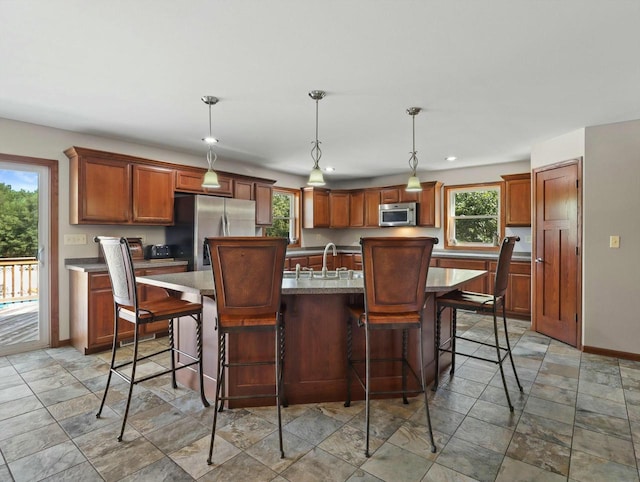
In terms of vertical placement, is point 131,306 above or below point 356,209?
below

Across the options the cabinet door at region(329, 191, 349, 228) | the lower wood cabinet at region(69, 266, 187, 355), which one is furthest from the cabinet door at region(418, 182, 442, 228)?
the lower wood cabinet at region(69, 266, 187, 355)

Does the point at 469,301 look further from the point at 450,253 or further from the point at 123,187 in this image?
the point at 123,187

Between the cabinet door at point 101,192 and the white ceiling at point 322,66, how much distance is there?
0.39m

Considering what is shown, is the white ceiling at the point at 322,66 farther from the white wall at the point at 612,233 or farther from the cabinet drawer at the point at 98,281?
the cabinet drawer at the point at 98,281

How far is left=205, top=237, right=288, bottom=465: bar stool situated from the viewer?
1857mm

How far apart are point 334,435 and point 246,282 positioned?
3.56 ft

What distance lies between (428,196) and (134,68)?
15.6 feet

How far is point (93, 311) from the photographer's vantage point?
3.55m

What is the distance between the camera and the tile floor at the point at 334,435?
179 cm

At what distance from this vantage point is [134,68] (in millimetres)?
2387

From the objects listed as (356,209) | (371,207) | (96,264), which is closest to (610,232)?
(371,207)

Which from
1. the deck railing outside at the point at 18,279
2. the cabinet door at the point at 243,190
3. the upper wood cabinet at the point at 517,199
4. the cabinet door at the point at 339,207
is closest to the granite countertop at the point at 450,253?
the upper wood cabinet at the point at 517,199

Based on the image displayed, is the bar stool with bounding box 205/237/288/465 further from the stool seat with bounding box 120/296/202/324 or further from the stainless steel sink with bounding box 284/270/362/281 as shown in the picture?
the stainless steel sink with bounding box 284/270/362/281

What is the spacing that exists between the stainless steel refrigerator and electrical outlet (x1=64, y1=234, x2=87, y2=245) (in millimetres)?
932
